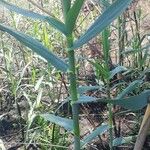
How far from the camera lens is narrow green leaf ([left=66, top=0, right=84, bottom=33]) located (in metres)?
0.62

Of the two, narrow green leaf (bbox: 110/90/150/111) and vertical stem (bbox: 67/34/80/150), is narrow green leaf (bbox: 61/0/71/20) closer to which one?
vertical stem (bbox: 67/34/80/150)

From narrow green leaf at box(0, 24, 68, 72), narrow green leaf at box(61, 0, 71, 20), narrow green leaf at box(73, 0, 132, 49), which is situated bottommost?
narrow green leaf at box(0, 24, 68, 72)

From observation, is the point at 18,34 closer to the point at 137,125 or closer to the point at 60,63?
the point at 60,63

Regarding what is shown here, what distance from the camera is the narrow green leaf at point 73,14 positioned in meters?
0.62

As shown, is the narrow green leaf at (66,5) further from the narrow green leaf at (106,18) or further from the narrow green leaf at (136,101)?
the narrow green leaf at (136,101)

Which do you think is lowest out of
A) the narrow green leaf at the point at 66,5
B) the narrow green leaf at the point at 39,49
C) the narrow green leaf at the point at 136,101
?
the narrow green leaf at the point at 136,101

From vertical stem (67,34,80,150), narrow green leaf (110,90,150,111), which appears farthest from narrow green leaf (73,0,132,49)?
narrow green leaf (110,90,150,111)

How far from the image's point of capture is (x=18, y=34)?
2.22 feet

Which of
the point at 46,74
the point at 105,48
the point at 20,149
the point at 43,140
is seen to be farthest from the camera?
the point at 46,74

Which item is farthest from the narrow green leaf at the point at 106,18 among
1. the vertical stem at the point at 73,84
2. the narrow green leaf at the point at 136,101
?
the narrow green leaf at the point at 136,101

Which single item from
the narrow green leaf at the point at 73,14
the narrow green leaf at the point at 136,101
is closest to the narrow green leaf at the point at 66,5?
the narrow green leaf at the point at 73,14

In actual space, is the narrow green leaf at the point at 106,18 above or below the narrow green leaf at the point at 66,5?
below

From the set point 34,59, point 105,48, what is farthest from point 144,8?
point 105,48

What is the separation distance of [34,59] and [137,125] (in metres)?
0.60
